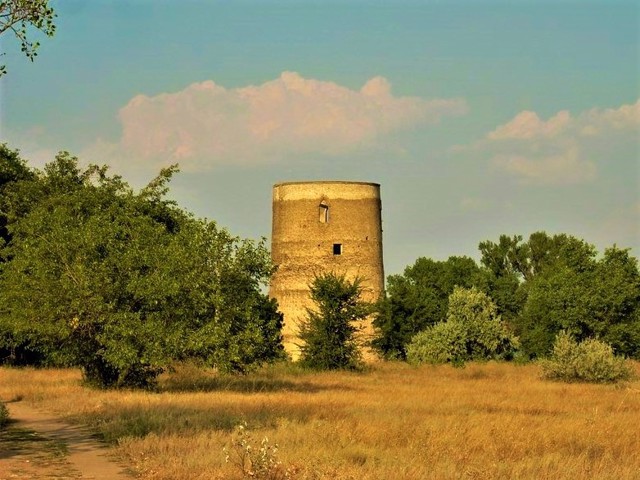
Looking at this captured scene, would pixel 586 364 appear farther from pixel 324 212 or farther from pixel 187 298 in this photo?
pixel 324 212

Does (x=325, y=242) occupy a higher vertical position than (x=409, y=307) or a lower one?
higher

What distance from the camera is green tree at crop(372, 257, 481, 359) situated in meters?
57.2

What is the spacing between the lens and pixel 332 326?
41.9m

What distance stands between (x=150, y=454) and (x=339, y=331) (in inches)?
1095

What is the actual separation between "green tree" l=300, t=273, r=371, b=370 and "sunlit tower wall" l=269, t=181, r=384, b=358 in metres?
15.7

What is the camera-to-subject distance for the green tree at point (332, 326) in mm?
41500

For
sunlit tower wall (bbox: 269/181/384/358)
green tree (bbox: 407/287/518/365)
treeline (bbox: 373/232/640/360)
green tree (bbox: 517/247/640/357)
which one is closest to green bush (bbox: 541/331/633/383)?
treeline (bbox: 373/232/640/360)

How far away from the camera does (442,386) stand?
32.6m

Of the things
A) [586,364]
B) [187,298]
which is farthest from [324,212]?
[187,298]

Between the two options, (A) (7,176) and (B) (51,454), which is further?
(A) (7,176)

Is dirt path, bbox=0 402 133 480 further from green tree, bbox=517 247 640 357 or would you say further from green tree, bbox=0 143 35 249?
green tree, bbox=517 247 640 357

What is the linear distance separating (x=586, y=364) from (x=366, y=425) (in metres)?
19.3

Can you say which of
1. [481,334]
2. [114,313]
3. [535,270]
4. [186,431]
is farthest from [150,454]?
[535,270]

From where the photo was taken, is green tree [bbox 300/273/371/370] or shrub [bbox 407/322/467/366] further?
shrub [bbox 407/322/467/366]
